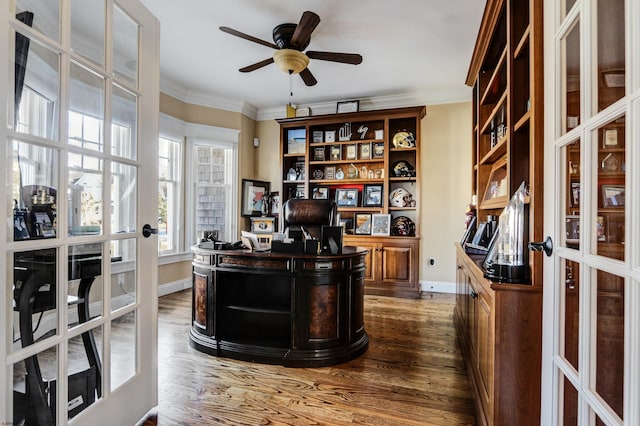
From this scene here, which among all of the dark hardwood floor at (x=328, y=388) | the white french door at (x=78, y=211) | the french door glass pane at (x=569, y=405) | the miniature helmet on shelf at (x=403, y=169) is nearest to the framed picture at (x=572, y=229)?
the french door glass pane at (x=569, y=405)

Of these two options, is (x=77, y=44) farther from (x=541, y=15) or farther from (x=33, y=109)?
(x=541, y=15)

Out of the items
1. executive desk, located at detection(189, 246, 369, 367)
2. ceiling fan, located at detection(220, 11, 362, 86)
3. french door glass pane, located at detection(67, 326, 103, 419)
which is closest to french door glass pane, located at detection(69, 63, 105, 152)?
french door glass pane, located at detection(67, 326, 103, 419)

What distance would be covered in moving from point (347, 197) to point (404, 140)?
4.03ft

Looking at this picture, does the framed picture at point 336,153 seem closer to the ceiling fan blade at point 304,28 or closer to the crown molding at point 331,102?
the crown molding at point 331,102

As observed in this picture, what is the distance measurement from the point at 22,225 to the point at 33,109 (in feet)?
1.41

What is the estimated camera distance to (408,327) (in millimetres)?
3295

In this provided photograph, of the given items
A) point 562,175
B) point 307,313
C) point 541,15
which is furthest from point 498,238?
point 307,313

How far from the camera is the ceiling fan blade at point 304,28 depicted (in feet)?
8.07

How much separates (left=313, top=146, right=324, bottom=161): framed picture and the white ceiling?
2.51 feet

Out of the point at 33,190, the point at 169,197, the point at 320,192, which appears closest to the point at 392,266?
the point at 320,192

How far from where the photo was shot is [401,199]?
4.87 meters

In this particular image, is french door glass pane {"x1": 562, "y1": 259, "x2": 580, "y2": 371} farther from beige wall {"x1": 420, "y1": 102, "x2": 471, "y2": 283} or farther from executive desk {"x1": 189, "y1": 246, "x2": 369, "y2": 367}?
beige wall {"x1": 420, "y1": 102, "x2": 471, "y2": 283}

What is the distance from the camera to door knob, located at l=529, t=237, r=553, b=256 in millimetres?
1188

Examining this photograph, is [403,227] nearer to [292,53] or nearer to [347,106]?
[347,106]
